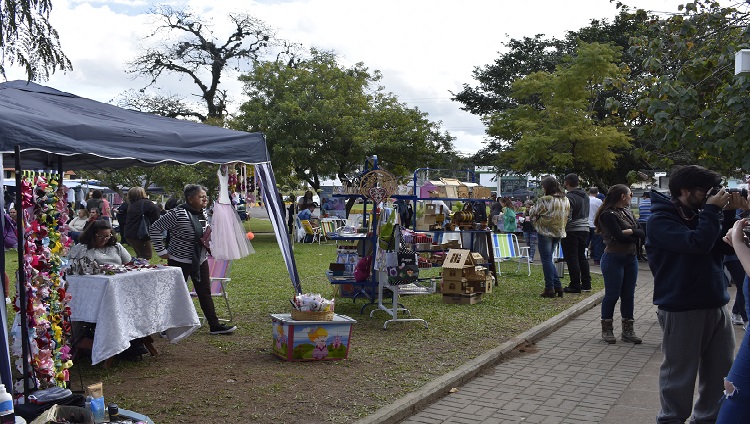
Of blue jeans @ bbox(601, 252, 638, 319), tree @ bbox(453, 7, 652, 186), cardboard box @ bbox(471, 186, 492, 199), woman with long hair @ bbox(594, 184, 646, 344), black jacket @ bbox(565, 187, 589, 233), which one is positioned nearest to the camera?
woman with long hair @ bbox(594, 184, 646, 344)

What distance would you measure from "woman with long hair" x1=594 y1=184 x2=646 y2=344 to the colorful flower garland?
219 inches

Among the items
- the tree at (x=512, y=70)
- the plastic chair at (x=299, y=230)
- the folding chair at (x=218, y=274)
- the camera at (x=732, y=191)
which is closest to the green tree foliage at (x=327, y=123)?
the plastic chair at (x=299, y=230)

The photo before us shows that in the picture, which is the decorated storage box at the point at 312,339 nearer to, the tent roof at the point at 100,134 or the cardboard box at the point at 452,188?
the tent roof at the point at 100,134

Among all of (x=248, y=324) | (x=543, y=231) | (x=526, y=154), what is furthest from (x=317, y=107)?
(x=248, y=324)

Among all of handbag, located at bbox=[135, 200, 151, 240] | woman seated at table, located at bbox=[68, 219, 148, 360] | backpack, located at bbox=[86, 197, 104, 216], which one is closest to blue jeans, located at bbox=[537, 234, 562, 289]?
handbag, located at bbox=[135, 200, 151, 240]

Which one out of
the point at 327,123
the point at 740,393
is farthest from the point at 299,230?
the point at 740,393

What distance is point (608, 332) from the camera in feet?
28.0

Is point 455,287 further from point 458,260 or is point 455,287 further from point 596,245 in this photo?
point 596,245

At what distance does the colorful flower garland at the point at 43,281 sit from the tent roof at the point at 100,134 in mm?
438

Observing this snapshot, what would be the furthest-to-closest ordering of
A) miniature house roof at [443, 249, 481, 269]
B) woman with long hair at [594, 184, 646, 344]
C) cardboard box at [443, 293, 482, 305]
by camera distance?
miniature house roof at [443, 249, 481, 269]
cardboard box at [443, 293, 482, 305]
woman with long hair at [594, 184, 646, 344]

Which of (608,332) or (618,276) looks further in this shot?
(608,332)

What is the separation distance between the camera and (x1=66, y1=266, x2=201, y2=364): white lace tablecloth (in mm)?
6578

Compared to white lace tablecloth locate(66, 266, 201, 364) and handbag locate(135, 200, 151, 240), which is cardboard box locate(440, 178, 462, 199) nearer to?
handbag locate(135, 200, 151, 240)

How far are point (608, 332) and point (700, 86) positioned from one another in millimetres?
4339
